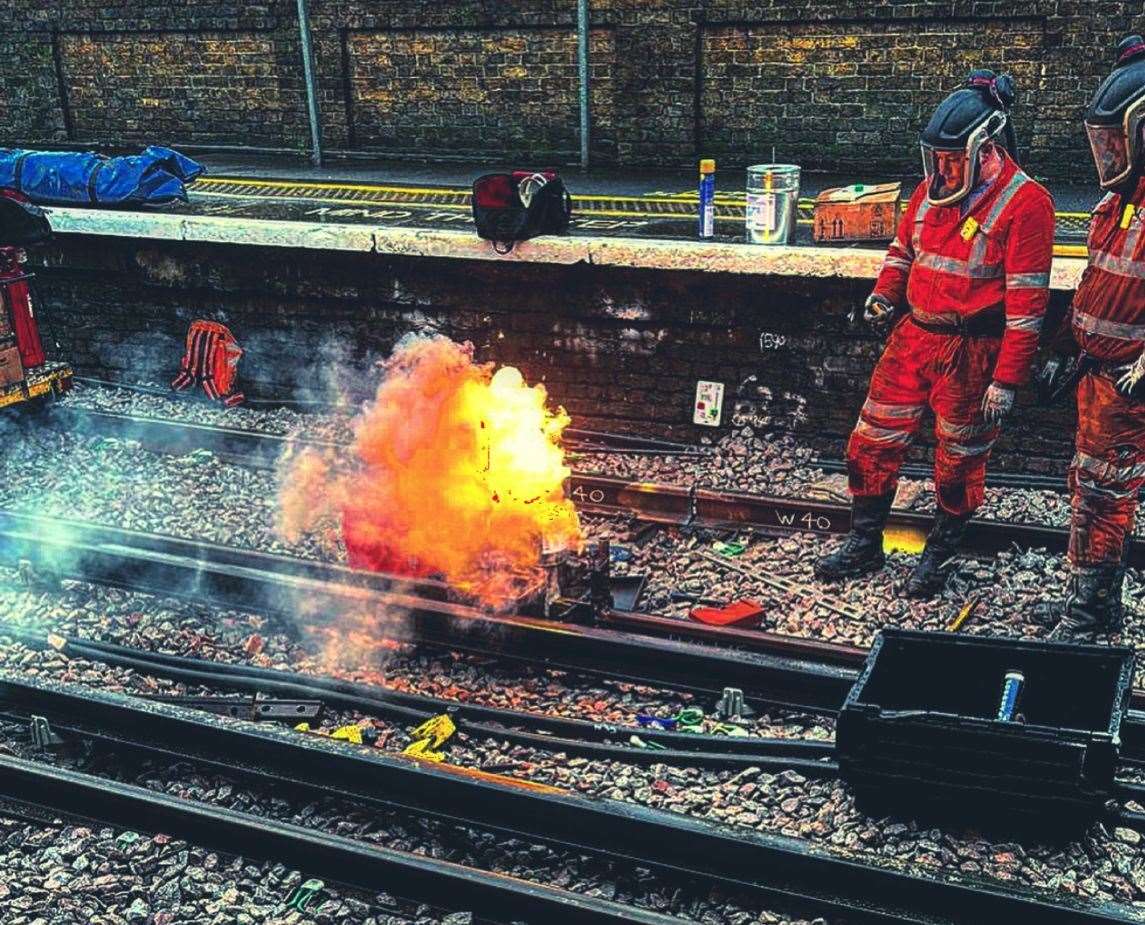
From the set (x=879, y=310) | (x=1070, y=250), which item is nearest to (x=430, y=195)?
(x=879, y=310)

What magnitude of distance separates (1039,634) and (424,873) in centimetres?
368

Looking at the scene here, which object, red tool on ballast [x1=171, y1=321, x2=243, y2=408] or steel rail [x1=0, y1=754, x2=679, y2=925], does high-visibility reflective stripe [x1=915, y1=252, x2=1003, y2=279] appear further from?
red tool on ballast [x1=171, y1=321, x2=243, y2=408]

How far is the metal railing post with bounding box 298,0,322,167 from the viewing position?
1247cm

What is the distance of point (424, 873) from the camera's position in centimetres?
459

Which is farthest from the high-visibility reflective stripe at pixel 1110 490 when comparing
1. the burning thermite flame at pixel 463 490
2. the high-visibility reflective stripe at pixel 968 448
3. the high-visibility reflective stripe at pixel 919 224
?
the burning thermite flame at pixel 463 490

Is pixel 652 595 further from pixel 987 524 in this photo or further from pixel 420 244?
pixel 420 244

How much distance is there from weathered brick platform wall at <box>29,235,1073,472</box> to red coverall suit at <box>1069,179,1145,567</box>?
2066 millimetres

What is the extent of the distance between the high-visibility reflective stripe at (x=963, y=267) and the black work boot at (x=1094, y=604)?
1.63m

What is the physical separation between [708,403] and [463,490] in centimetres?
303

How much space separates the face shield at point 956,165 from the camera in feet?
19.6

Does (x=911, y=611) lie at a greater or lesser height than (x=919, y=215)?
lesser

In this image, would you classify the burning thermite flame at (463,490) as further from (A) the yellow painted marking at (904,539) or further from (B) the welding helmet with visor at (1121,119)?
(B) the welding helmet with visor at (1121,119)

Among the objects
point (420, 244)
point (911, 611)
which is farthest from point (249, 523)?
point (911, 611)

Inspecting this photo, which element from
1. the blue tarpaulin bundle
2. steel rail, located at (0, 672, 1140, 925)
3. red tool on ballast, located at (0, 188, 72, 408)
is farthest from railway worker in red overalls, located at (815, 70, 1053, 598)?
the blue tarpaulin bundle
